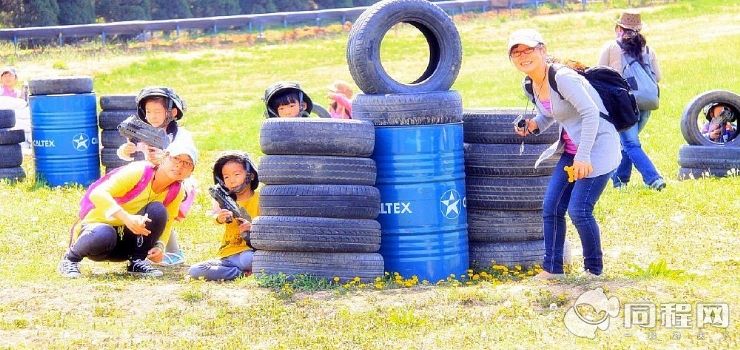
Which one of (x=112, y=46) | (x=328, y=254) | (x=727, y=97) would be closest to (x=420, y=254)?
(x=328, y=254)

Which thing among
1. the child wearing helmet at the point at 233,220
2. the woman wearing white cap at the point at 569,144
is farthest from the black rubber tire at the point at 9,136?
the woman wearing white cap at the point at 569,144

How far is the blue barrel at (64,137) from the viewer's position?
1473cm

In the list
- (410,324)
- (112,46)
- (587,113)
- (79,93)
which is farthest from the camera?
(112,46)

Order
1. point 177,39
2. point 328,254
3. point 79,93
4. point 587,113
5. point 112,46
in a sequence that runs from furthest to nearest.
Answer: point 177,39, point 112,46, point 79,93, point 328,254, point 587,113

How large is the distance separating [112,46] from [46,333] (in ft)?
107

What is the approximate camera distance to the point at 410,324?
707 centimetres

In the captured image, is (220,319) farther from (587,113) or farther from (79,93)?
(79,93)

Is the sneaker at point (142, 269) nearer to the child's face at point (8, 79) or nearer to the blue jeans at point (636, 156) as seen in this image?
the blue jeans at point (636, 156)

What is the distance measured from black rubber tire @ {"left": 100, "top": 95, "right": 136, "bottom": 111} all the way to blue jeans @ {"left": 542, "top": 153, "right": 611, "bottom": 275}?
310 inches

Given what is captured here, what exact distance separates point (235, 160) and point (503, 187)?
198 centimetres

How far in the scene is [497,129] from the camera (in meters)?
8.82

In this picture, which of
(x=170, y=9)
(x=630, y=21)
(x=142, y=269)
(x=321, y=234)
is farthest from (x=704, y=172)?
(x=170, y=9)

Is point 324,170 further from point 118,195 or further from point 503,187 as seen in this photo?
point 118,195

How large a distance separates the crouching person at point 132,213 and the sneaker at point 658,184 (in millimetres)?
5284
